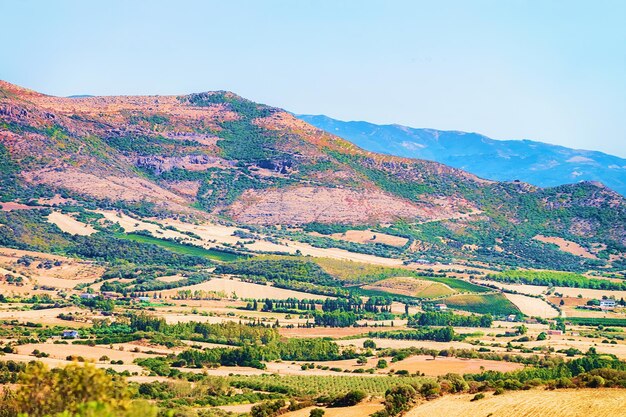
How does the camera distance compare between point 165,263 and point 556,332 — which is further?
point 165,263

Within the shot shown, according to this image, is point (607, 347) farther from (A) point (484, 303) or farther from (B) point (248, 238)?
(B) point (248, 238)

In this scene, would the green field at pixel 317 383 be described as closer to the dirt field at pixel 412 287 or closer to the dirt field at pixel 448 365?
the dirt field at pixel 448 365

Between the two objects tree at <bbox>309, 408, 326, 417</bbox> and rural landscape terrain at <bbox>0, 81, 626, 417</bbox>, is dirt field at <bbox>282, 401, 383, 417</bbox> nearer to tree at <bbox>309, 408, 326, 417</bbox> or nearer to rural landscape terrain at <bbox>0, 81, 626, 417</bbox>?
rural landscape terrain at <bbox>0, 81, 626, 417</bbox>

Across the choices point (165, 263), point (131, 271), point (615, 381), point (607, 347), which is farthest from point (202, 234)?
point (615, 381)

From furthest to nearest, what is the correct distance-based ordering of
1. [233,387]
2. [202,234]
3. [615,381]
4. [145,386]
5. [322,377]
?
1. [202,234]
2. [322,377]
3. [233,387]
4. [145,386]
5. [615,381]

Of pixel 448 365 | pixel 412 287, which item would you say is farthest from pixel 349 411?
pixel 412 287

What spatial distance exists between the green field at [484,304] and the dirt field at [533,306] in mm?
1216

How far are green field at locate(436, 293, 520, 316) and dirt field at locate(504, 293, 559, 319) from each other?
1216 mm

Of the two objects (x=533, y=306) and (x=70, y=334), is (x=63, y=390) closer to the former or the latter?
(x=70, y=334)

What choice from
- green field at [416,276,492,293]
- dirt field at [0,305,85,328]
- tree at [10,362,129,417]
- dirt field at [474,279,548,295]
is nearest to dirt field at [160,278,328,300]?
green field at [416,276,492,293]

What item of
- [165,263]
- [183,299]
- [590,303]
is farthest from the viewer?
[165,263]

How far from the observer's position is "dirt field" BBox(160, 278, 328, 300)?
144 metres

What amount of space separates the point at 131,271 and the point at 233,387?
77168mm

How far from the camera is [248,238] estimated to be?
636 ft
